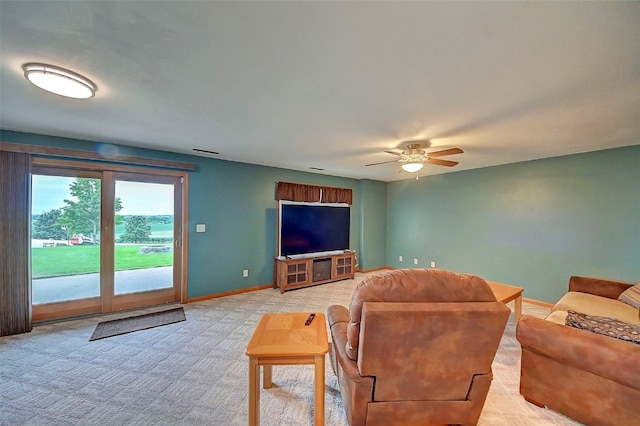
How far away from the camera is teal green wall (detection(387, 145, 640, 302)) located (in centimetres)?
336

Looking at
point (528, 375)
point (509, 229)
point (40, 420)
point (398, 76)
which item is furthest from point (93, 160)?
point (509, 229)

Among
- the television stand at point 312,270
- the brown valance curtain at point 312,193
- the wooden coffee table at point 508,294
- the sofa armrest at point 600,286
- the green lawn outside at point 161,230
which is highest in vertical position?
the brown valance curtain at point 312,193

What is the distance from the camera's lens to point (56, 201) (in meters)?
3.20

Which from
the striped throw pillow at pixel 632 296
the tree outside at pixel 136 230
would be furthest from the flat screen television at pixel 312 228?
the striped throw pillow at pixel 632 296

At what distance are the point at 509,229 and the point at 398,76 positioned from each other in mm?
4099

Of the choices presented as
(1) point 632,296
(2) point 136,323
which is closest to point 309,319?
(2) point 136,323

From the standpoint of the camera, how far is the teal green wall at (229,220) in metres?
4.10

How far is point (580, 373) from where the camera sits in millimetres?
1656

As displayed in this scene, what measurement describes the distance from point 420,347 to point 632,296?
9.50 feet

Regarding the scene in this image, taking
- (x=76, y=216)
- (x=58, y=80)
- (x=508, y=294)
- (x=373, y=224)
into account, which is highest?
(x=58, y=80)

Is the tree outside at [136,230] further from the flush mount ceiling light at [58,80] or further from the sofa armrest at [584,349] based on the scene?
the sofa armrest at [584,349]

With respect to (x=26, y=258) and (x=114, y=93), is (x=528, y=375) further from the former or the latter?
(x=26, y=258)

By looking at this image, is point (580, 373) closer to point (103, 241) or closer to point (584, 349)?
point (584, 349)

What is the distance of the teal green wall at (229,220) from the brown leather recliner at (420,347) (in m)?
3.35
